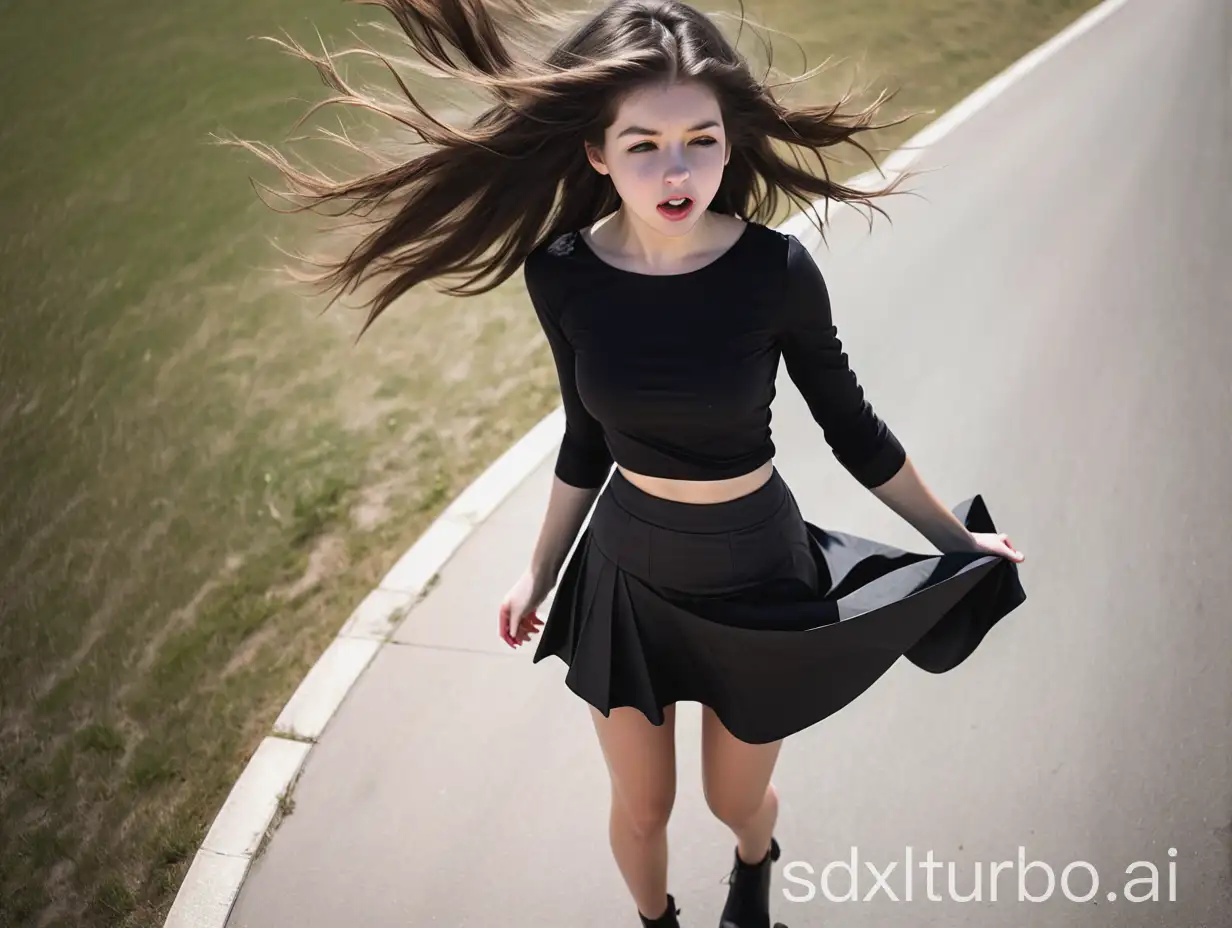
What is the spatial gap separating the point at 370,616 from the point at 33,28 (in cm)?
843

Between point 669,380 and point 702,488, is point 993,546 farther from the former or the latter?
point 669,380

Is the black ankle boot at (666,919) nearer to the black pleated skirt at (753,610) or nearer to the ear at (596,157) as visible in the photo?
the black pleated skirt at (753,610)

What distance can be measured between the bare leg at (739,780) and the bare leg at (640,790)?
0.10 meters

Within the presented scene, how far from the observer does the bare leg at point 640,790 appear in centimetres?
254

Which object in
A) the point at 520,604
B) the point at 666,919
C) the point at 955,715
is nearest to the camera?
the point at 520,604

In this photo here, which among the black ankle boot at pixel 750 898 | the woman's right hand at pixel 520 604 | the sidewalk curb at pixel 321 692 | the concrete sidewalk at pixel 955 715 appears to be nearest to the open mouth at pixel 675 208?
the woman's right hand at pixel 520 604

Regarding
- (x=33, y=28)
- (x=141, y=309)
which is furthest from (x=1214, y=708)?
(x=33, y=28)

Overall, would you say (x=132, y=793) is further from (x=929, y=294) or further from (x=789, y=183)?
(x=929, y=294)

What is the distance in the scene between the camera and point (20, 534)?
496 centimetres

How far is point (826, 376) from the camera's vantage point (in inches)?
92.4

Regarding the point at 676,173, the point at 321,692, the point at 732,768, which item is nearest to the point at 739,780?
the point at 732,768

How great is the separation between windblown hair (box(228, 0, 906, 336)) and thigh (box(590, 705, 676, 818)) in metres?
1.10

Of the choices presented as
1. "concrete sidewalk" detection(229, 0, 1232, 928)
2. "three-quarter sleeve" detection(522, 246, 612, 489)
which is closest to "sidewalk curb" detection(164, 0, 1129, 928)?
"concrete sidewalk" detection(229, 0, 1232, 928)

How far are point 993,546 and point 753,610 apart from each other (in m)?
0.59
